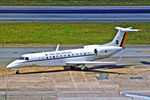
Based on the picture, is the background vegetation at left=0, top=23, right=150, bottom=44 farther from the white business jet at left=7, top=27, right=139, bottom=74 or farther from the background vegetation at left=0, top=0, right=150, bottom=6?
the background vegetation at left=0, top=0, right=150, bottom=6

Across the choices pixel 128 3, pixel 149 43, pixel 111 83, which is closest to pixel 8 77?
pixel 111 83

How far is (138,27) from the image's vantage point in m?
80.4

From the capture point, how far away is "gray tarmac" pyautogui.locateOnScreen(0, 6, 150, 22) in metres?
89.8

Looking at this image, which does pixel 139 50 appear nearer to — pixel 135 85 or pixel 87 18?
pixel 135 85

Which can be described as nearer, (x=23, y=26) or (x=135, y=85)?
(x=135, y=85)

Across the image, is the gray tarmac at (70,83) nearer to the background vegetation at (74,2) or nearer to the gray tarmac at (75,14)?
the gray tarmac at (75,14)

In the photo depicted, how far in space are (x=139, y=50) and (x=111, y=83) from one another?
2077cm

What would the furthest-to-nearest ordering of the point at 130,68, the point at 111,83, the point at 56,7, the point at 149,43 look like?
the point at 56,7 → the point at 149,43 → the point at 130,68 → the point at 111,83

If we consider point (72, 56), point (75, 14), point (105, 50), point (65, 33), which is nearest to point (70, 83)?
point (72, 56)

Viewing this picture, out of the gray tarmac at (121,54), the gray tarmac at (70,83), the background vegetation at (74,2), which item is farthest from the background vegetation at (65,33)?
the background vegetation at (74,2)

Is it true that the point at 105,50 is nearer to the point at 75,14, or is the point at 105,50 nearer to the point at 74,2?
the point at 75,14

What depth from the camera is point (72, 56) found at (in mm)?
48906

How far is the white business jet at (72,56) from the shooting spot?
46.9 metres

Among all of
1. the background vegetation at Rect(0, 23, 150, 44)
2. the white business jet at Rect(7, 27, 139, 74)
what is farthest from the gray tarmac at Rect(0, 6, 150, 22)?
the white business jet at Rect(7, 27, 139, 74)
